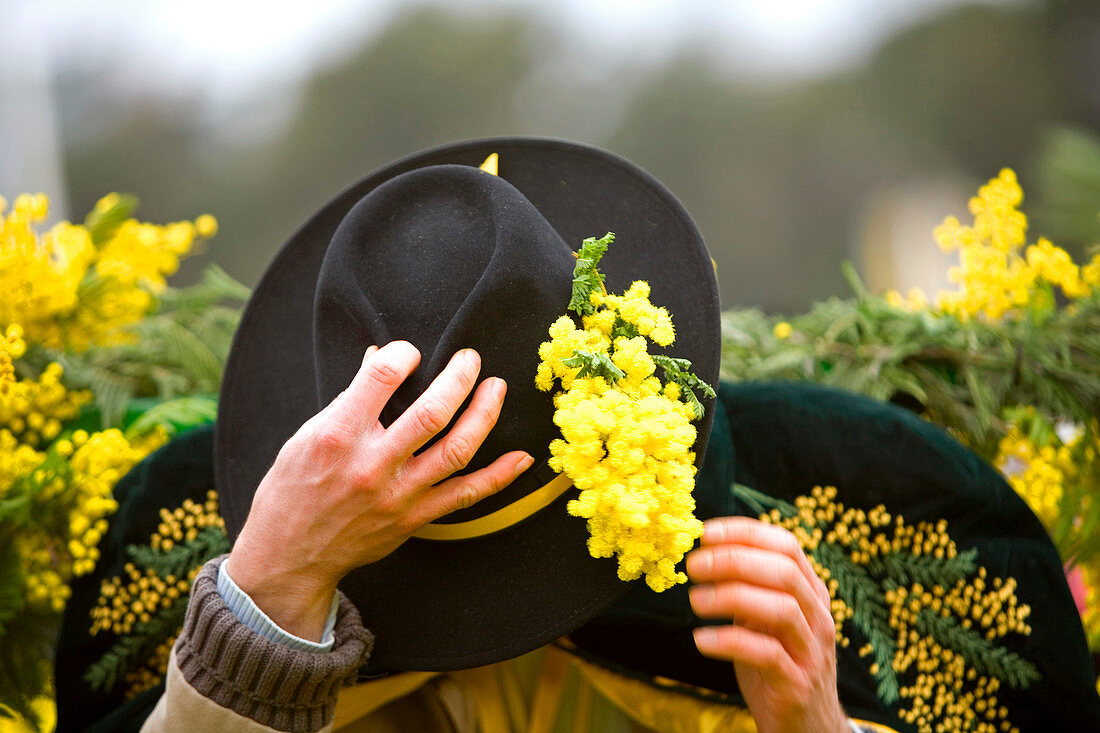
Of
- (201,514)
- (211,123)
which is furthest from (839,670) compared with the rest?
(211,123)

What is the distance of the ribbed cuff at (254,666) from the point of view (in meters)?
0.66

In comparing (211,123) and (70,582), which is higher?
(211,123)

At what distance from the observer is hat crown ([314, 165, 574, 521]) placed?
0.62m

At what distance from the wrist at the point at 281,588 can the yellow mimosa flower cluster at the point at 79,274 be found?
0.73m

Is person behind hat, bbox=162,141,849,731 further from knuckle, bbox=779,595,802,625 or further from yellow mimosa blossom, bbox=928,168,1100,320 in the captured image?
yellow mimosa blossom, bbox=928,168,1100,320

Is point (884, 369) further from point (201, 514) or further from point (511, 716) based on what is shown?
point (201, 514)

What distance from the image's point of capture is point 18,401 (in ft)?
3.21

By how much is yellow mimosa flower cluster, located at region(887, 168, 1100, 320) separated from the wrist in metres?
1.14

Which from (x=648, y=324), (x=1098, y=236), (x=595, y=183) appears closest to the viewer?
(x=648, y=324)

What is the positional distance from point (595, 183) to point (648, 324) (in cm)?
32

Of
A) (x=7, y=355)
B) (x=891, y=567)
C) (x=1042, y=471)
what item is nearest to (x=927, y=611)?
(x=891, y=567)

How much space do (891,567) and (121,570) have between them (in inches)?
42.7

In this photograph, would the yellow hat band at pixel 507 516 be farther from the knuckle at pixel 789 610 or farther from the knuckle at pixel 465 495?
the knuckle at pixel 789 610

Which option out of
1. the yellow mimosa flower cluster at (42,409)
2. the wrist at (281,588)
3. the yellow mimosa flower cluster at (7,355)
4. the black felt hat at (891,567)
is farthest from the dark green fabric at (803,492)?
the wrist at (281,588)
